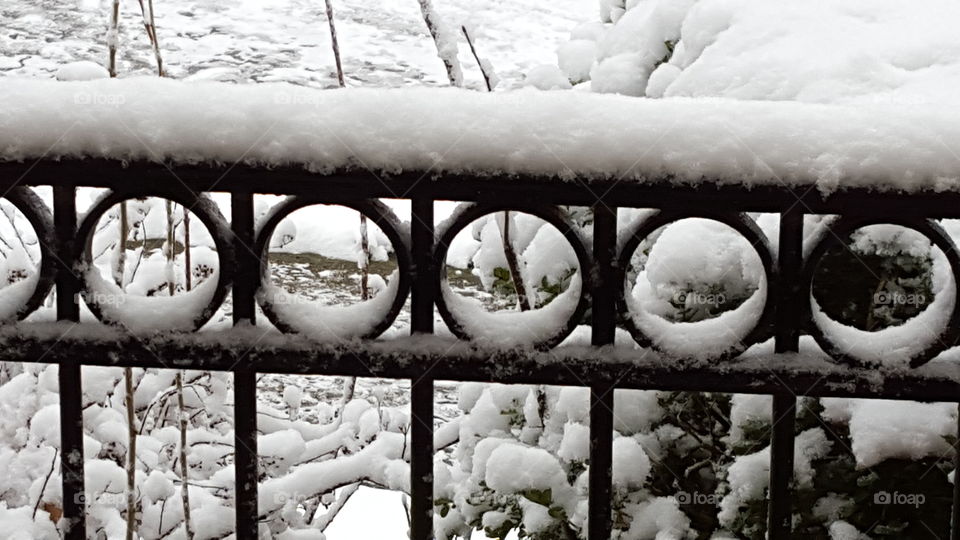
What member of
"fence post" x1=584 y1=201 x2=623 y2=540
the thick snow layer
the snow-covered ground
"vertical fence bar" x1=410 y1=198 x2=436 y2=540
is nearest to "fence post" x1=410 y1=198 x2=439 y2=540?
"vertical fence bar" x1=410 y1=198 x2=436 y2=540

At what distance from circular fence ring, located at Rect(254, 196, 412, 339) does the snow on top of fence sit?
0.18 ft

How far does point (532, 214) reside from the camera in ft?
4.33

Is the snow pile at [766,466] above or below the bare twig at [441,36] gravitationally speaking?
below

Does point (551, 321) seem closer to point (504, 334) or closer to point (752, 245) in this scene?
point (504, 334)

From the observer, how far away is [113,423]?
3381 millimetres

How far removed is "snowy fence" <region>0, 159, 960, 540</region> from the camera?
4.27 feet

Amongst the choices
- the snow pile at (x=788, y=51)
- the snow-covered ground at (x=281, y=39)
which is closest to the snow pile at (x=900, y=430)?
the snow pile at (x=788, y=51)

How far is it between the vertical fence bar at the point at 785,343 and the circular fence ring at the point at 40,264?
0.93 m

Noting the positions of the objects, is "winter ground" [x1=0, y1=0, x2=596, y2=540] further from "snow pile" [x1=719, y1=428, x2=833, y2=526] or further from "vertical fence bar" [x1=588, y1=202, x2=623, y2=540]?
"vertical fence bar" [x1=588, y1=202, x2=623, y2=540]

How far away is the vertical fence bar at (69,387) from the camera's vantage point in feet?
4.55

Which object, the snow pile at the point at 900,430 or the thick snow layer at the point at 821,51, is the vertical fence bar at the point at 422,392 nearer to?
the snow pile at the point at 900,430

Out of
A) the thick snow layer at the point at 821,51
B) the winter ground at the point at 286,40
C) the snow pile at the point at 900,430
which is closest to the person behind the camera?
the snow pile at the point at 900,430

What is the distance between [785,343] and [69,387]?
3.20 feet

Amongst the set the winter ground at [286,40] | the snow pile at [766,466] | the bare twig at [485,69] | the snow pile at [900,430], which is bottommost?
the snow pile at [766,466]
